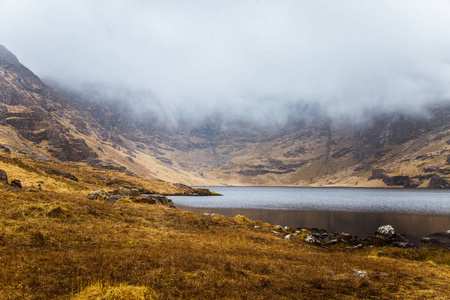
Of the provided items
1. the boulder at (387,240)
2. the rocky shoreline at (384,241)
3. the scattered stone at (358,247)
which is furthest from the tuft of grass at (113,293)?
the boulder at (387,240)

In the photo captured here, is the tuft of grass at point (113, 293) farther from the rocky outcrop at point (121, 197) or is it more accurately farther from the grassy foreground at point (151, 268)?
the rocky outcrop at point (121, 197)

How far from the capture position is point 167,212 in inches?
1287

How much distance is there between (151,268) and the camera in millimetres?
11305

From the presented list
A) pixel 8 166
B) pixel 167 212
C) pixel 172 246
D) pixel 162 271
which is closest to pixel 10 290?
pixel 162 271

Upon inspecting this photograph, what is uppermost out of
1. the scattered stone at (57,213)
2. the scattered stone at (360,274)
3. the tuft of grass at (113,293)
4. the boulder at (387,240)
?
the scattered stone at (57,213)

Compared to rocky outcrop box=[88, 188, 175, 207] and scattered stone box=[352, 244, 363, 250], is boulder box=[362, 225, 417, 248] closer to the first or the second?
scattered stone box=[352, 244, 363, 250]

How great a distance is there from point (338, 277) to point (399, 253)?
50.0 feet

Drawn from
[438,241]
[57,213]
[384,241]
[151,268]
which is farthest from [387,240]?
[57,213]

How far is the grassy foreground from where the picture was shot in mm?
8828

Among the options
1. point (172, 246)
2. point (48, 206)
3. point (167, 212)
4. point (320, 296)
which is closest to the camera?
point (320, 296)

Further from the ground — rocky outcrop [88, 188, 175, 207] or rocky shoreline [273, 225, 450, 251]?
rocky outcrop [88, 188, 175, 207]

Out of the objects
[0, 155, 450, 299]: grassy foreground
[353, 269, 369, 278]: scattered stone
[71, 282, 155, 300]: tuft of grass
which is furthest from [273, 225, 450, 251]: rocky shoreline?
[71, 282, 155, 300]: tuft of grass

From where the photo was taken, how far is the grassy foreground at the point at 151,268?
348 inches

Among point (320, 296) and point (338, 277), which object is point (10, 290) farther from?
point (338, 277)
